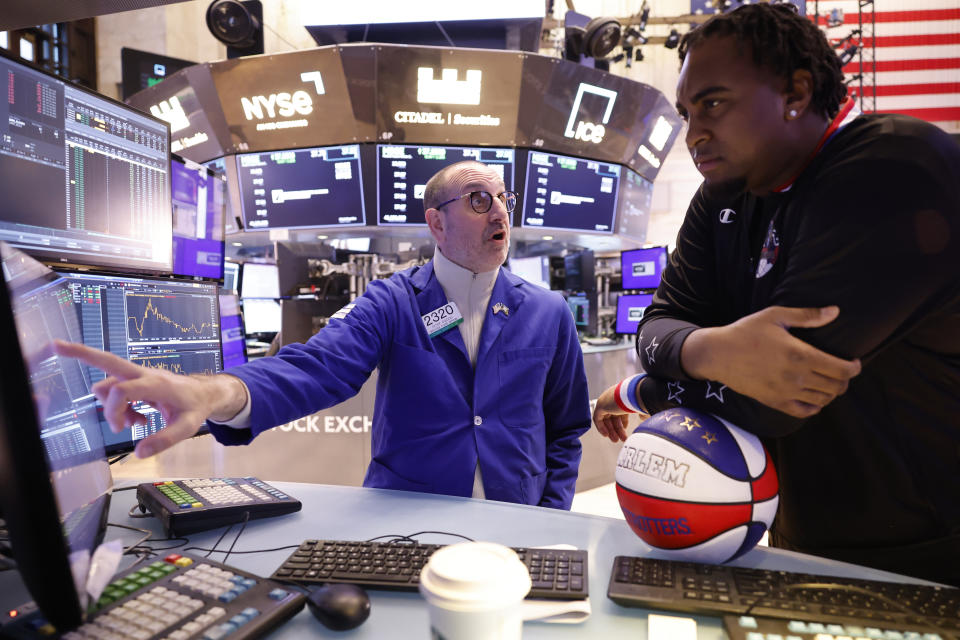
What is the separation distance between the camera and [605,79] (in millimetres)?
4898

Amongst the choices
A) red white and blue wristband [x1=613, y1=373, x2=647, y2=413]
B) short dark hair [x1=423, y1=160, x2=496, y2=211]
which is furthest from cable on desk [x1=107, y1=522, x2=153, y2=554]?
short dark hair [x1=423, y1=160, x2=496, y2=211]

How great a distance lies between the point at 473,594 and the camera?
0.49 metres

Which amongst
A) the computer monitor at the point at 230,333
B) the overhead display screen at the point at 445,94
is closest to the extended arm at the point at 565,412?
the computer monitor at the point at 230,333

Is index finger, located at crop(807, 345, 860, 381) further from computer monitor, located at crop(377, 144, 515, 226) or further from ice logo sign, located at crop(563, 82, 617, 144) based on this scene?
ice logo sign, located at crop(563, 82, 617, 144)

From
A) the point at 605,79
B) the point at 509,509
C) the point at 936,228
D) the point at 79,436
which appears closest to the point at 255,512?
the point at 79,436

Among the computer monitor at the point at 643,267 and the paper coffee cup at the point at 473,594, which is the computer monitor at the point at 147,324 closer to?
the paper coffee cup at the point at 473,594

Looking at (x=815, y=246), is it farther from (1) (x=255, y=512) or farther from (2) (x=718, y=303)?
(1) (x=255, y=512)

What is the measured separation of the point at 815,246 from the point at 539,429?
104 centimetres

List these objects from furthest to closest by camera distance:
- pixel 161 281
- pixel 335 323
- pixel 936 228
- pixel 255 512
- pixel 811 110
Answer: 1. pixel 335 323
2. pixel 161 281
3. pixel 255 512
4. pixel 811 110
5. pixel 936 228

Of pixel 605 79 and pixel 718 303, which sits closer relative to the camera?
pixel 718 303

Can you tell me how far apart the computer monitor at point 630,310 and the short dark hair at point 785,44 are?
4135 mm

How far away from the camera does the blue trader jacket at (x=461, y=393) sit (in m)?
1.62

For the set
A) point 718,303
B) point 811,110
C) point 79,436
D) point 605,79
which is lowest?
point 79,436

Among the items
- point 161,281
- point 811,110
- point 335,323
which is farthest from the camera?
point 335,323
